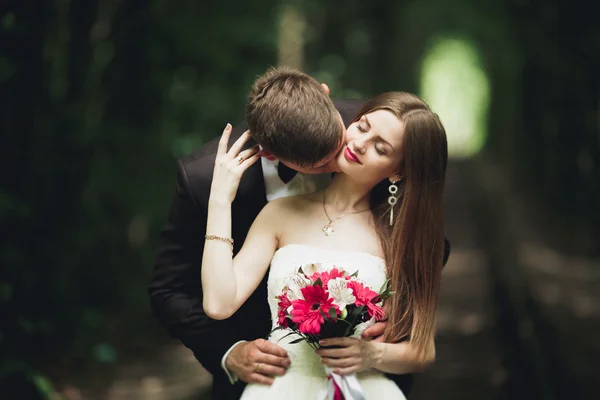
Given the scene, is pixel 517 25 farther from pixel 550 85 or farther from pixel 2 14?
pixel 2 14

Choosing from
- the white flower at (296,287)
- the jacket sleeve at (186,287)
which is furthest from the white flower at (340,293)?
the jacket sleeve at (186,287)

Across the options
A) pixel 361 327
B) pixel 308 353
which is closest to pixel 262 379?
pixel 308 353

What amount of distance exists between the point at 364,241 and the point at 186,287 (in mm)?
909

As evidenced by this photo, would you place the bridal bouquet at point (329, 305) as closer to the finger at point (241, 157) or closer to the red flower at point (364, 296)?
the red flower at point (364, 296)

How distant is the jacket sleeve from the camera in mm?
3213

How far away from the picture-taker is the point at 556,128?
32.8ft

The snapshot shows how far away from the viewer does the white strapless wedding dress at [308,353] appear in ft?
9.21

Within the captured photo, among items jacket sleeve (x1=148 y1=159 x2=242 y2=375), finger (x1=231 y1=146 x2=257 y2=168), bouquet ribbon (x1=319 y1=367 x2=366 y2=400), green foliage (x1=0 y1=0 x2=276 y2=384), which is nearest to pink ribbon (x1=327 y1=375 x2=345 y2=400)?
bouquet ribbon (x1=319 y1=367 x2=366 y2=400)

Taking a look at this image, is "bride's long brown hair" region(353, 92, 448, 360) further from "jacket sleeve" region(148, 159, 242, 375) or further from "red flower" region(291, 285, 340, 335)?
"jacket sleeve" region(148, 159, 242, 375)

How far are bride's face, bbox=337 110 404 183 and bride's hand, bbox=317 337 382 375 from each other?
594 millimetres

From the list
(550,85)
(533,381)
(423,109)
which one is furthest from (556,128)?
(423,109)

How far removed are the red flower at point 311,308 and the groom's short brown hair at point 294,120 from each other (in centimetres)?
47

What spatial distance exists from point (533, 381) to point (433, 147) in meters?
2.95

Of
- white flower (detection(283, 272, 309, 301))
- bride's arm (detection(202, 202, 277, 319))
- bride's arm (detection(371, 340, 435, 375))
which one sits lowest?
bride's arm (detection(371, 340, 435, 375))
